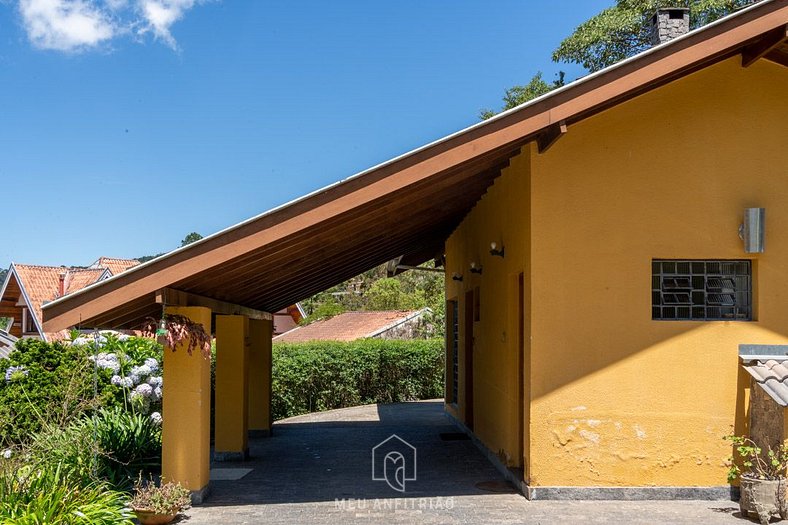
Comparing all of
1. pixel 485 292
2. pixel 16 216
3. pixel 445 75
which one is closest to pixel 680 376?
pixel 485 292

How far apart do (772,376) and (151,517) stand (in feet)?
19.5

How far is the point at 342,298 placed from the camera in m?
44.8

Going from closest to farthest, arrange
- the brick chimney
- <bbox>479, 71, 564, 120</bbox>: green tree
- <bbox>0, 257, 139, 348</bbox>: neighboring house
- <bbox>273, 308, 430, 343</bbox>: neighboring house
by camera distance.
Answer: the brick chimney < <bbox>479, 71, 564, 120</bbox>: green tree < <bbox>273, 308, 430, 343</bbox>: neighboring house < <bbox>0, 257, 139, 348</bbox>: neighboring house

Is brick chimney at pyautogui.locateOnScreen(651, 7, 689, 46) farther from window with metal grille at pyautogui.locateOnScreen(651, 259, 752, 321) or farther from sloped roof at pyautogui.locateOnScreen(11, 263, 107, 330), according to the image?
sloped roof at pyautogui.locateOnScreen(11, 263, 107, 330)

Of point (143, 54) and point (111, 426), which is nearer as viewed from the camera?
point (111, 426)

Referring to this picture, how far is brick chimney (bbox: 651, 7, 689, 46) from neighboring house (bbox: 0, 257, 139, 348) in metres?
23.3

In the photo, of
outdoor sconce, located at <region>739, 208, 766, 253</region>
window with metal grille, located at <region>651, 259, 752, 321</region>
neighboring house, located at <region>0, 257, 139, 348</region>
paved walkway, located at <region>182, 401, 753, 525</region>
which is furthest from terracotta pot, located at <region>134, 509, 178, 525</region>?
neighboring house, located at <region>0, 257, 139, 348</region>

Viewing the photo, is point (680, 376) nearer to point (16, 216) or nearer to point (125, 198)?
point (125, 198)

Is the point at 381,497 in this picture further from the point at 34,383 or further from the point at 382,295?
the point at 382,295

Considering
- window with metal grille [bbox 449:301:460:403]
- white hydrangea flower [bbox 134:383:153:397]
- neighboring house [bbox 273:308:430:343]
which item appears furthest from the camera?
neighboring house [bbox 273:308:430:343]

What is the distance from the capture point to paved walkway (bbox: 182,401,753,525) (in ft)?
23.5

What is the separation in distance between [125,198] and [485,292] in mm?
18815

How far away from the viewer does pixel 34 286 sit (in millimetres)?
29156

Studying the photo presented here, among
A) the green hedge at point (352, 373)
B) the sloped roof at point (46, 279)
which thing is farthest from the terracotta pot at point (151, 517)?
the sloped roof at point (46, 279)
